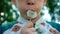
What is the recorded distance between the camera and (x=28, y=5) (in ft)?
3.44

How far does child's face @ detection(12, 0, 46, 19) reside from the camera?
105 centimetres

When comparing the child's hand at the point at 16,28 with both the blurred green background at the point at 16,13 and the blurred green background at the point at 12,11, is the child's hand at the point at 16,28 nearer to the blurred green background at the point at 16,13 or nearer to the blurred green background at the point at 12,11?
the blurred green background at the point at 16,13

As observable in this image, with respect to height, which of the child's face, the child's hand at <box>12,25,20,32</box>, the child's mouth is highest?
the child's face

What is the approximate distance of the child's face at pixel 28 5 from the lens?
1.05 m

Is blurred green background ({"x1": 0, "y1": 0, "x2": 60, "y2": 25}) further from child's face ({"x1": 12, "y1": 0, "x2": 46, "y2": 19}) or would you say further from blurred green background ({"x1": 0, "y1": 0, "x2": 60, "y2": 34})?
child's face ({"x1": 12, "y1": 0, "x2": 46, "y2": 19})

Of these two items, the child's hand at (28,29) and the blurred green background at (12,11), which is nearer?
the child's hand at (28,29)

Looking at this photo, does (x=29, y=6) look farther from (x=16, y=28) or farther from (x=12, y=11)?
(x=12, y=11)

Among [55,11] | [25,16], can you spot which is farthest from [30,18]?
[55,11]

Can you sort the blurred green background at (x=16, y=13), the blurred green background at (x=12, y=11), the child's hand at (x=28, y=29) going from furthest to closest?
the blurred green background at (x=12, y=11), the blurred green background at (x=16, y=13), the child's hand at (x=28, y=29)

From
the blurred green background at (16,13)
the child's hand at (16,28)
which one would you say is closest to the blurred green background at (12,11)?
the blurred green background at (16,13)

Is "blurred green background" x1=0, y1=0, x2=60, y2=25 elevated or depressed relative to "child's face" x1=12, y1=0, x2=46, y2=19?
depressed

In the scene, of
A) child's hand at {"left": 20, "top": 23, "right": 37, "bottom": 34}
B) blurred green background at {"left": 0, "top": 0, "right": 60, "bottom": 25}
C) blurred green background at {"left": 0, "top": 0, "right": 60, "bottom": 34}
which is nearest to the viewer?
child's hand at {"left": 20, "top": 23, "right": 37, "bottom": 34}

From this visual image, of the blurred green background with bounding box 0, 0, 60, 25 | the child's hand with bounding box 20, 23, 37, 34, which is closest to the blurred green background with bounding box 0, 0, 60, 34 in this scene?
the blurred green background with bounding box 0, 0, 60, 25

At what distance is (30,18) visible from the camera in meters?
1.04
